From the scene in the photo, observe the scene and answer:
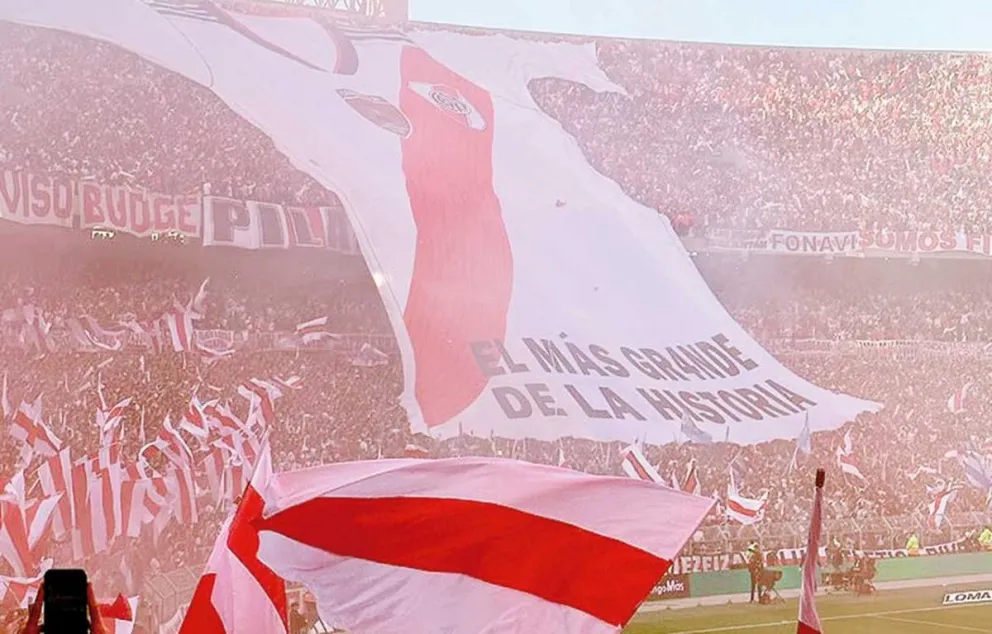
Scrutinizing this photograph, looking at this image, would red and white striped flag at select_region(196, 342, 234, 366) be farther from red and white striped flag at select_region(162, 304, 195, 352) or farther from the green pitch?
the green pitch

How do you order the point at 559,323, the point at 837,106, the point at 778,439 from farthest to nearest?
the point at 837,106 < the point at 778,439 < the point at 559,323

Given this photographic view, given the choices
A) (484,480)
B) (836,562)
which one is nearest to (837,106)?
(836,562)

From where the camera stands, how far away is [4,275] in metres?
9.29

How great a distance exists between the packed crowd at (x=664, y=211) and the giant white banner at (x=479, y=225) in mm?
243

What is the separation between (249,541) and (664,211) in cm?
939

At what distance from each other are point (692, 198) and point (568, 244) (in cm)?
191

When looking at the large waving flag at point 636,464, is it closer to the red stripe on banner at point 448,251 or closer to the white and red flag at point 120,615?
the red stripe on banner at point 448,251

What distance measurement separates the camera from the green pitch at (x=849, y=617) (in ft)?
35.4

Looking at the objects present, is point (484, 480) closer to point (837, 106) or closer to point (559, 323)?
point (559, 323)

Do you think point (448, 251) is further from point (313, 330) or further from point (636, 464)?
point (636, 464)

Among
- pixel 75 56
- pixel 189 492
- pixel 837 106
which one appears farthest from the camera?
pixel 837 106

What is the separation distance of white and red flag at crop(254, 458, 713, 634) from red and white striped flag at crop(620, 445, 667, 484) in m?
8.05

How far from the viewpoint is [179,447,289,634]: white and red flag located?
323cm

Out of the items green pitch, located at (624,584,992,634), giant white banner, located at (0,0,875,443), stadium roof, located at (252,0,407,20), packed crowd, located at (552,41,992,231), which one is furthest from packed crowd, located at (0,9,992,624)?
stadium roof, located at (252,0,407,20)
